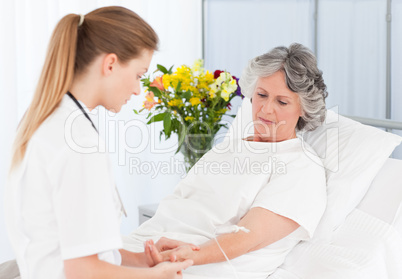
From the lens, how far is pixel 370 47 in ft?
7.72

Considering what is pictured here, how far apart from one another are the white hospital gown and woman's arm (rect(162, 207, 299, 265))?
3 centimetres

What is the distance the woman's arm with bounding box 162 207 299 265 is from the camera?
1.51 meters

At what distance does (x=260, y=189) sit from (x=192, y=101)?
70cm

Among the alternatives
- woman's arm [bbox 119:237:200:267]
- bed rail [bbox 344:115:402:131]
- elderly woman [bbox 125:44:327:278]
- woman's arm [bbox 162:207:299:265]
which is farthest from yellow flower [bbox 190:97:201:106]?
woman's arm [bbox 119:237:200:267]

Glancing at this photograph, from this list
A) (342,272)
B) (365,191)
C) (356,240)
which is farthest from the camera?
(365,191)

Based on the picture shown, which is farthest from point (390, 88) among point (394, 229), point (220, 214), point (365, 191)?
point (220, 214)

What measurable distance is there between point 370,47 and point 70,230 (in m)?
1.76

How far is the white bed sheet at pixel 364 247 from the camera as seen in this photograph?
1528 mm

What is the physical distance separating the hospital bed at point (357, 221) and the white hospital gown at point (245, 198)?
60 mm

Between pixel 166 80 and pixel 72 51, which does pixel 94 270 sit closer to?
pixel 72 51

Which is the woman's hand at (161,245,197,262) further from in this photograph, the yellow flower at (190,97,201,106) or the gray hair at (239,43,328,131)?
the yellow flower at (190,97,201,106)

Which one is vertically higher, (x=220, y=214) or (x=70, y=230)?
(x=70, y=230)

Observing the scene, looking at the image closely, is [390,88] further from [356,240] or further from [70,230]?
[70,230]

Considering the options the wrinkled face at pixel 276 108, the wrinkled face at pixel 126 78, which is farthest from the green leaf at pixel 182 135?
the wrinkled face at pixel 126 78
